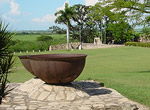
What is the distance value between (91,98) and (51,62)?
1.70 meters

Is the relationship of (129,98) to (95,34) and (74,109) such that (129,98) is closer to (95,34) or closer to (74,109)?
(74,109)

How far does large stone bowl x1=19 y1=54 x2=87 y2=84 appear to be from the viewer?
7414mm

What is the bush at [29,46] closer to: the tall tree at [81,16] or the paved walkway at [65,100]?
the tall tree at [81,16]

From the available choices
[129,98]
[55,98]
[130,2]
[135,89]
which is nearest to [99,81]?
[135,89]

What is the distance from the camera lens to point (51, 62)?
7.42 m

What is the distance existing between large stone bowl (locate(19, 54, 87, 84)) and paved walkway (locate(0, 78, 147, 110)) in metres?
0.35

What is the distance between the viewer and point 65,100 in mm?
7387

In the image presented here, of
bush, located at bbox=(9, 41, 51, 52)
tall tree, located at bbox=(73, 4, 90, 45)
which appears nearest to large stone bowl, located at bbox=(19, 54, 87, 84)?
bush, located at bbox=(9, 41, 51, 52)

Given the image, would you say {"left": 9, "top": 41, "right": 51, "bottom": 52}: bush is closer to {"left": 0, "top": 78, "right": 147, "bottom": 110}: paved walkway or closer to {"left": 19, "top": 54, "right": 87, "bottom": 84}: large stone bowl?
{"left": 0, "top": 78, "right": 147, "bottom": 110}: paved walkway

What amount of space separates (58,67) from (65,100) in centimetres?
101

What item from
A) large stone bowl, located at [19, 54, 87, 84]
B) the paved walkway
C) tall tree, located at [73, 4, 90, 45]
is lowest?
the paved walkway

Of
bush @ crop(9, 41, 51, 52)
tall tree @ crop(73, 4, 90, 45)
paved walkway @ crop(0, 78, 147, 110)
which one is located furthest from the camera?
tall tree @ crop(73, 4, 90, 45)

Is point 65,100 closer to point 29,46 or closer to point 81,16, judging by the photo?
point 29,46

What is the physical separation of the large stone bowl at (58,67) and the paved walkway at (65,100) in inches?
13.8
